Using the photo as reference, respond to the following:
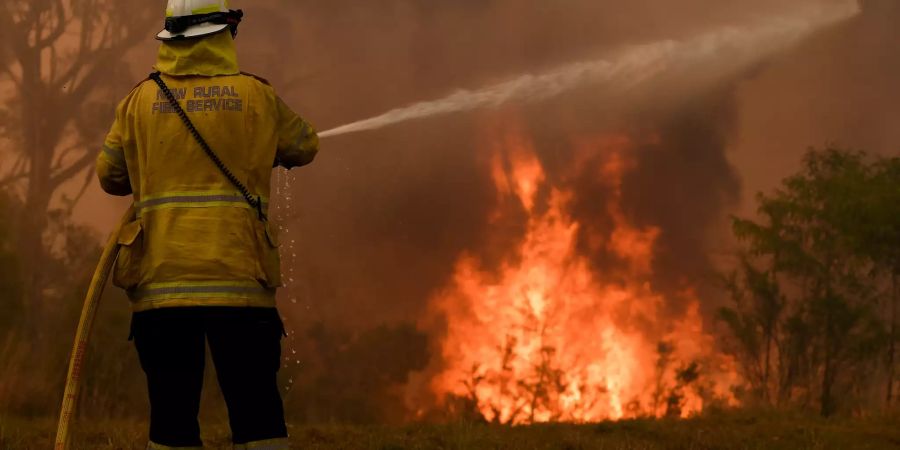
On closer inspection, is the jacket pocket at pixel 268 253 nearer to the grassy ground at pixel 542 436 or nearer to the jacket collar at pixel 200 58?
the jacket collar at pixel 200 58

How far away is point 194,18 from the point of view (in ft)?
14.0

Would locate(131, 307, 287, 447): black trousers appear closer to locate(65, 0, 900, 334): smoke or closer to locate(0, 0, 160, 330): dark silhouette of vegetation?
locate(65, 0, 900, 334): smoke

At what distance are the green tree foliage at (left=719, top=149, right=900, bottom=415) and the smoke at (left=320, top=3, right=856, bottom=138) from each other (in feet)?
9.96

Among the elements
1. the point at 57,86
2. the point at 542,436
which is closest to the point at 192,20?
the point at 542,436

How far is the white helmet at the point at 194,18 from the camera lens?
4.24 metres

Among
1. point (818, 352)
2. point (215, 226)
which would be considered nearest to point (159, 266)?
point (215, 226)

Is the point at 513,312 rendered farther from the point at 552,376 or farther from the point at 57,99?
the point at 57,99

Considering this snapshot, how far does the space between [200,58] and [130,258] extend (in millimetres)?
925

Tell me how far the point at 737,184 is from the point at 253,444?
1360cm

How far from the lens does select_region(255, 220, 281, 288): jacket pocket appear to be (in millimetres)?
4168

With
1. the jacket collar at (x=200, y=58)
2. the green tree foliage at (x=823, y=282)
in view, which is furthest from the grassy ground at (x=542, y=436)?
the green tree foliage at (x=823, y=282)

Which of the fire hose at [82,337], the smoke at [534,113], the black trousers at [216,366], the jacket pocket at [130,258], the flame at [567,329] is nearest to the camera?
the black trousers at [216,366]

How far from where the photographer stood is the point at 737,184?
16.2 meters

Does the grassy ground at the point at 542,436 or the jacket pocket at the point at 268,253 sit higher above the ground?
the jacket pocket at the point at 268,253
